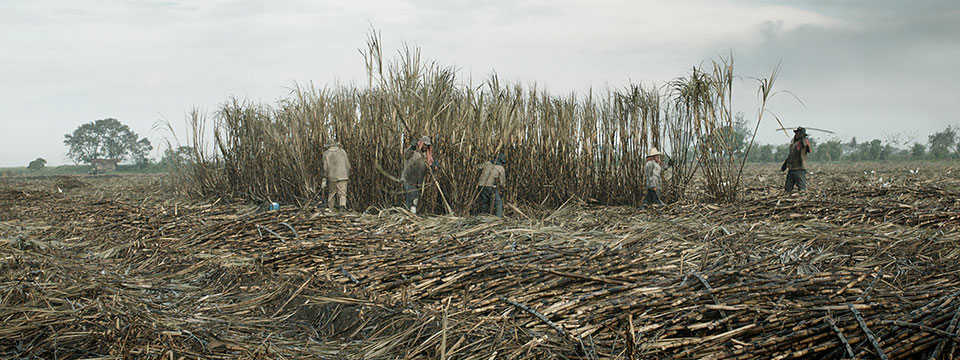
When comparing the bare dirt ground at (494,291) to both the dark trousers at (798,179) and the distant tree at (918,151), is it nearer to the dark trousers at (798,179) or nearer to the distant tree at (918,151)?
the dark trousers at (798,179)

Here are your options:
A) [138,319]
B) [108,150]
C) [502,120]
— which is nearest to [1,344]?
[138,319]

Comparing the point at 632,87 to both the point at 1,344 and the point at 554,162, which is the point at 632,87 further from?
the point at 1,344

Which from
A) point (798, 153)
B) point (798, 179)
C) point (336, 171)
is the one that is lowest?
point (798, 179)

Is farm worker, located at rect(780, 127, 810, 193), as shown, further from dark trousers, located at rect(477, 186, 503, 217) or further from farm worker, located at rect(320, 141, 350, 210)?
farm worker, located at rect(320, 141, 350, 210)

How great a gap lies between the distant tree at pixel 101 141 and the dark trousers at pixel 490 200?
5542cm

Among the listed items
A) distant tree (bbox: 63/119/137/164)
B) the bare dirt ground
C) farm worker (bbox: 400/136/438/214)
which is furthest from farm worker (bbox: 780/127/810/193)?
distant tree (bbox: 63/119/137/164)

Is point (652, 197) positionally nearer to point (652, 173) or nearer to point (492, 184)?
point (652, 173)

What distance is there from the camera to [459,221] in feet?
19.6

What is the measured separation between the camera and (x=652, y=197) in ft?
26.6

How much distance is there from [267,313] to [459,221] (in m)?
2.61

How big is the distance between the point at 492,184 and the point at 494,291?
4126mm

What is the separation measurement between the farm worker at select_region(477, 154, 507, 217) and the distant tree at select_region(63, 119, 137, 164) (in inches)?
2185

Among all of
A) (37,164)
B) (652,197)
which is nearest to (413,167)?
(652,197)

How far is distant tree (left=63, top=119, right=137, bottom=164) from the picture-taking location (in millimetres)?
54312
